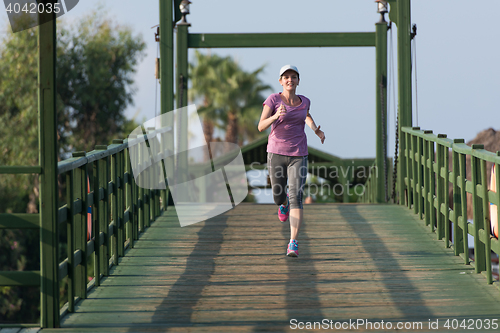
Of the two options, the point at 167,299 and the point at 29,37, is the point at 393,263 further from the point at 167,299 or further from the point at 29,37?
the point at 29,37

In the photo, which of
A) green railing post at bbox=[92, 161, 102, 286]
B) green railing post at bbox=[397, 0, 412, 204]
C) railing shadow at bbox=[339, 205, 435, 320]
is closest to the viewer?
railing shadow at bbox=[339, 205, 435, 320]

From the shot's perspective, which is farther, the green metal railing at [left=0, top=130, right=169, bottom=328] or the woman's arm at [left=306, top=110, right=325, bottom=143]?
the woman's arm at [left=306, top=110, right=325, bottom=143]

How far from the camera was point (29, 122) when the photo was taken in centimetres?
3002

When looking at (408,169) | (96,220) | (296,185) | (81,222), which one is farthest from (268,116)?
(408,169)

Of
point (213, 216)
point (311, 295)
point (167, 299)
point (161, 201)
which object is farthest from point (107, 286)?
point (161, 201)

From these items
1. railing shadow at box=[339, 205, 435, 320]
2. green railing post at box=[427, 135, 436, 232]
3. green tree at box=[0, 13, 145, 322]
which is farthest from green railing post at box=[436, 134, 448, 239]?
green tree at box=[0, 13, 145, 322]

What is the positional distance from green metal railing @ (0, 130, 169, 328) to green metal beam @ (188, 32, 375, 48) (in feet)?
8.47

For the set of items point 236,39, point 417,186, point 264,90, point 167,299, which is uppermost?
point 264,90

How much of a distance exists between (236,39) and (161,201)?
2.60m

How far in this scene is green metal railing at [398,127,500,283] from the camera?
208 inches

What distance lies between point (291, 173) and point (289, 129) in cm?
39

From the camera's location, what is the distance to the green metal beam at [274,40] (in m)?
9.70

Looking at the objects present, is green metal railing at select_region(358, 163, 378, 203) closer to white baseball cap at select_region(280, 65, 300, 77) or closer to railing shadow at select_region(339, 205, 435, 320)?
railing shadow at select_region(339, 205, 435, 320)

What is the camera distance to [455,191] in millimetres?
6293
